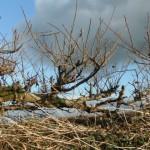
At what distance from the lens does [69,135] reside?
7.44 metres

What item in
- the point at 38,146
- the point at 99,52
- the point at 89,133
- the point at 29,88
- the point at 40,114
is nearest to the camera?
the point at 38,146

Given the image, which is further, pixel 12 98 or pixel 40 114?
pixel 12 98

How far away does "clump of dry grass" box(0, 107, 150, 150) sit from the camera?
702cm

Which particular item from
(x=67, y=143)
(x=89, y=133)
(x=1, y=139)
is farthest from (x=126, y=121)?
(x=1, y=139)

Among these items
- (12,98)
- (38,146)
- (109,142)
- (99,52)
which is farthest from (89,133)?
(12,98)

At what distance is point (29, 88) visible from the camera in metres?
10.6

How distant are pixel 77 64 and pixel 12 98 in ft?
5.93

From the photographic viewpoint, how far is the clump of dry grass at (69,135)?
7.02 meters

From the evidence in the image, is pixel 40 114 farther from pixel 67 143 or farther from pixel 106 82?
pixel 106 82

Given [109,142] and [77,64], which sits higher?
[77,64]

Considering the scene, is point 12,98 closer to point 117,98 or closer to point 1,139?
point 117,98

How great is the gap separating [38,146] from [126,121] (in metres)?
1.81

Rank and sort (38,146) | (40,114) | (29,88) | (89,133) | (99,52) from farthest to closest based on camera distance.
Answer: (29,88) → (99,52) → (40,114) → (89,133) → (38,146)

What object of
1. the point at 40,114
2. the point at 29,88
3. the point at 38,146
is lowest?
the point at 38,146
